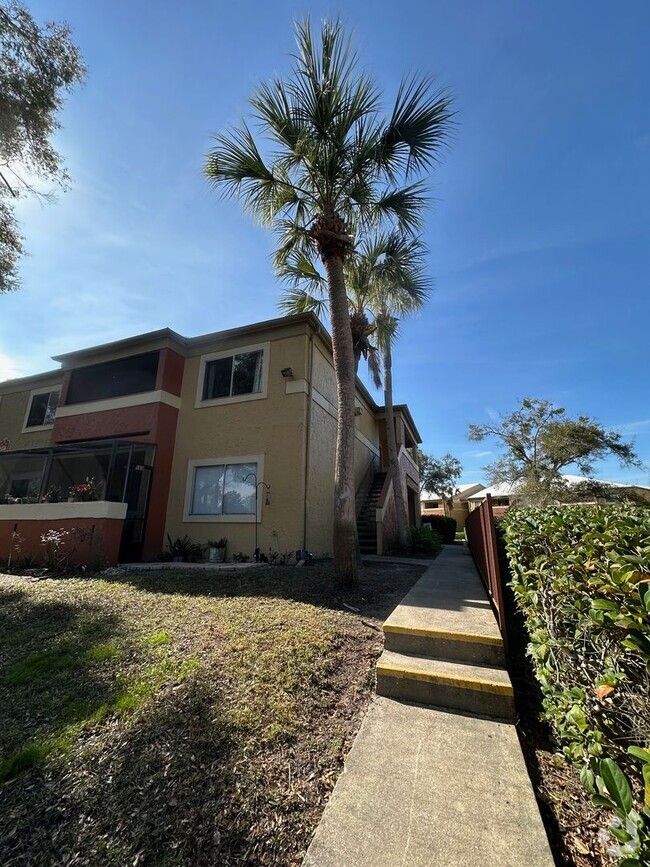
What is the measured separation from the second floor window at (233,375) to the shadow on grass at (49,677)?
22.1 ft

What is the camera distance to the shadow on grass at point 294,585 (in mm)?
5254

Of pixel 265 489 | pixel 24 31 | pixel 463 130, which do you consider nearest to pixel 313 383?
pixel 265 489

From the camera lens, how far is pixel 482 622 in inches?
137

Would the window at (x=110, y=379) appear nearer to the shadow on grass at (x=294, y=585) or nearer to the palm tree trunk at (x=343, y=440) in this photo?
the shadow on grass at (x=294, y=585)

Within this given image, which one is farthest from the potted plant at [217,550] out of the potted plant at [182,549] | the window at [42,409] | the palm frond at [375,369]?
the window at [42,409]

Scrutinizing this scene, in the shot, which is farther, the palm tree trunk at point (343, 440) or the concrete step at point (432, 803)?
the palm tree trunk at point (343, 440)

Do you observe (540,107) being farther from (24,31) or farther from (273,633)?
(24,31)

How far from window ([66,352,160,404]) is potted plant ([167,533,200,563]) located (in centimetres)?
563

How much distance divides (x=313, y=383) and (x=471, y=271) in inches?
230

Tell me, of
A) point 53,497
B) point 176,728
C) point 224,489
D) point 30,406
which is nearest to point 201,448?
point 224,489

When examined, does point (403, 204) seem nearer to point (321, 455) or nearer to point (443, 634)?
point (321, 455)

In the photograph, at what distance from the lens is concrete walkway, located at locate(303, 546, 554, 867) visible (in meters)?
1.61

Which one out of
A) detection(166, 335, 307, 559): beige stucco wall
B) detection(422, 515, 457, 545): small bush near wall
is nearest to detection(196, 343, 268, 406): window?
detection(166, 335, 307, 559): beige stucco wall

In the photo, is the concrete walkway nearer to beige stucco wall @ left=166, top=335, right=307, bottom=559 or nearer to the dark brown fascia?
beige stucco wall @ left=166, top=335, right=307, bottom=559
